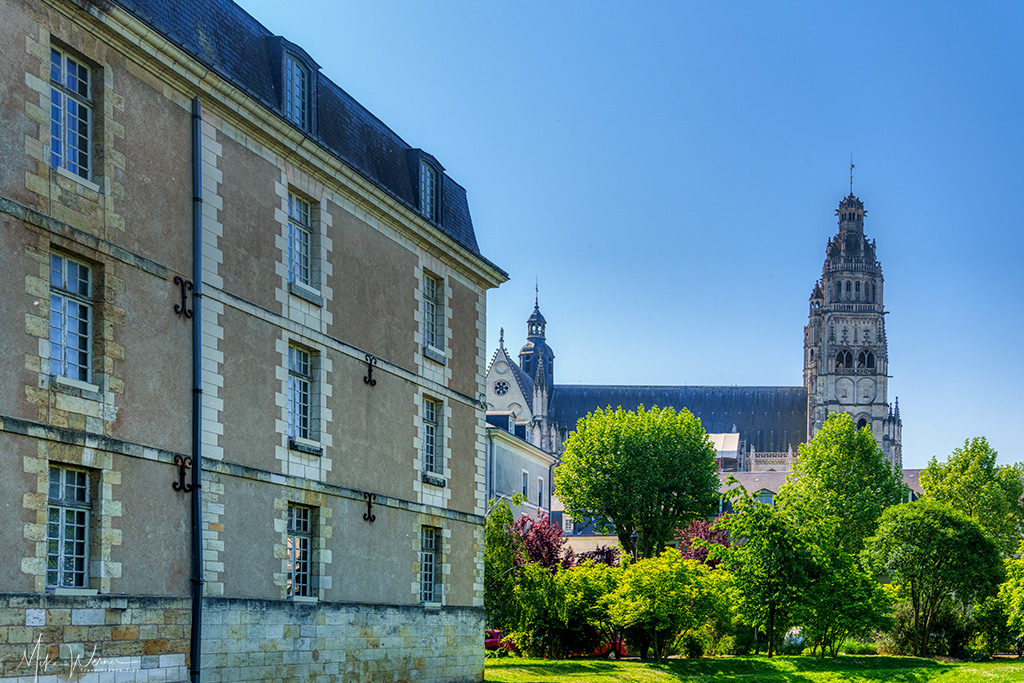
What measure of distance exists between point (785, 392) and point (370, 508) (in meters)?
97.3

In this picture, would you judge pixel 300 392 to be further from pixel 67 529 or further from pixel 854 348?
pixel 854 348

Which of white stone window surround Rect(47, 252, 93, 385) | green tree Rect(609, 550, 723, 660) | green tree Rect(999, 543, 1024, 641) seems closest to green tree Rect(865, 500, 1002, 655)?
green tree Rect(999, 543, 1024, 641)

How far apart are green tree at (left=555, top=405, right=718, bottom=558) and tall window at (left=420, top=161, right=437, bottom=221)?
32130 millimetres

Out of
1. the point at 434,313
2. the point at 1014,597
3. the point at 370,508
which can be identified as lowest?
the point at 1014,597

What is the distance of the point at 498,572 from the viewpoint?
100 ft

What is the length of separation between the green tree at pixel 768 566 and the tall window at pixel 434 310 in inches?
572

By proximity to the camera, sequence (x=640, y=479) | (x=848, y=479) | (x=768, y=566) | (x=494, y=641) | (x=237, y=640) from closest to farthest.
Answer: (x=237, y=640)
(x=768, y=566)
(x=494, y=641)
(x=640, y=479)
(x=848, y=479)

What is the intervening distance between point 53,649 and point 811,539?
2604 cm

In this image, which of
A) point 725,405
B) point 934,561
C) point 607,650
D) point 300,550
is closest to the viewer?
point 300,550

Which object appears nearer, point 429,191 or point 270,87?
point 270,87

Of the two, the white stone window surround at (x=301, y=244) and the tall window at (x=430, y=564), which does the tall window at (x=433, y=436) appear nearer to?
the tall window at (x=430, y=564)

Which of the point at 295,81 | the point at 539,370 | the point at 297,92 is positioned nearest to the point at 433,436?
the point at 297,92

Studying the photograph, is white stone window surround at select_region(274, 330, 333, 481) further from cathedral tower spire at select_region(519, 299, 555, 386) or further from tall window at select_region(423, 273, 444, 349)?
cathedral tower spire at select_region(519, 299, 555, 386)

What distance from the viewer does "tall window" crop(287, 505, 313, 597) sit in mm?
18531
